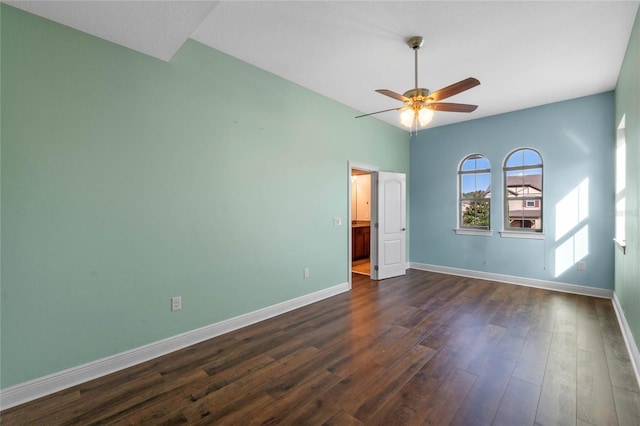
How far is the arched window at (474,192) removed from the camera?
5340 millimetres

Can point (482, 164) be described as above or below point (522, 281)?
above

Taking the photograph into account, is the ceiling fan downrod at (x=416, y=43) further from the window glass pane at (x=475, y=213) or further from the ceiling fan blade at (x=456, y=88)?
the window glass pane at (x=475, y=213)

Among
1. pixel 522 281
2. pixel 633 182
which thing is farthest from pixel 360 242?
pixel 633 182

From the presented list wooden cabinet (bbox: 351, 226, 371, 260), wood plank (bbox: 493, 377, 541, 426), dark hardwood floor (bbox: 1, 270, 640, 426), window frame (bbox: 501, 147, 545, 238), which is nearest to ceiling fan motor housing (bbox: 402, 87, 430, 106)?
dark hardwood floor (bbox: 1, 270, 640, 426)

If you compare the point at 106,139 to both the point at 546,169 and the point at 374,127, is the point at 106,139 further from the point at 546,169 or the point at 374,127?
the point at 546,169

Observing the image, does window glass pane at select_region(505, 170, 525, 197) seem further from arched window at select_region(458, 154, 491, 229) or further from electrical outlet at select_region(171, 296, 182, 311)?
electrical outlet at select_region(171, 296, 182, 311)

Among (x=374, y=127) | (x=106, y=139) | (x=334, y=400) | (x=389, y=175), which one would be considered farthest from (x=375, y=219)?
(x=106, y=139)

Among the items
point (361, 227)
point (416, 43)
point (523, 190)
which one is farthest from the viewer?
point (361, 227)

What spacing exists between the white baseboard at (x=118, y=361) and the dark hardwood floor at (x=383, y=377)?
0.22 ft

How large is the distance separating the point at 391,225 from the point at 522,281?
2.43 meters

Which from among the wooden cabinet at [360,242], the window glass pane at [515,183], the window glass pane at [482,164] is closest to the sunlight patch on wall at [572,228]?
the window glass pane at [515,183]

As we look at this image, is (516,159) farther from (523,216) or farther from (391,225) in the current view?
(391,225)

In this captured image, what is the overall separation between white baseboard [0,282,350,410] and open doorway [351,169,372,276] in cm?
306

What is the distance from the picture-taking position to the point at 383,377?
2.25m
